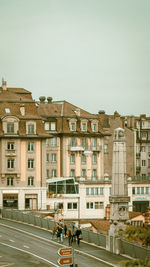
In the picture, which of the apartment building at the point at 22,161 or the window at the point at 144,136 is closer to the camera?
the apartment building at the point at 22,161

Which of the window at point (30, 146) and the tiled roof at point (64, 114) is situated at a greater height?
the tiled roof at point (64, 114)

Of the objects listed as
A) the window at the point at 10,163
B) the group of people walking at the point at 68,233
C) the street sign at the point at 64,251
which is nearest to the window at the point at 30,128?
the window at the point at 10,163

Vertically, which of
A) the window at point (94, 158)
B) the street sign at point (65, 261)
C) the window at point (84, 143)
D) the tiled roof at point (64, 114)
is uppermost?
the tiled roof at point (64, 114)

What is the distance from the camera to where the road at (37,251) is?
49.8 meters

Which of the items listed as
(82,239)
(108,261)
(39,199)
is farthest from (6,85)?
(108,261)

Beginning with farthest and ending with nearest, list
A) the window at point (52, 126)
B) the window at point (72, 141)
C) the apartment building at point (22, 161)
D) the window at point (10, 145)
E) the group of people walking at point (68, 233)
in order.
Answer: the window at point (72, 141), the window at point (52, 126), the window at point (10, 145), the apartment building at point (22, 161), the group of people walking at point (68, 233)

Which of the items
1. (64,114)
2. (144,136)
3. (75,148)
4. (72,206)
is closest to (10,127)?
(72,206)

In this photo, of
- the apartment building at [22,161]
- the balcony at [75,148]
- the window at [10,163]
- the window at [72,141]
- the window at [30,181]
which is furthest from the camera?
the window at [72,141]

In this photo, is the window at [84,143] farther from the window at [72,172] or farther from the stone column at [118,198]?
the stone column at [118,198]

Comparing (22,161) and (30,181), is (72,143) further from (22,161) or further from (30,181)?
(22,161)

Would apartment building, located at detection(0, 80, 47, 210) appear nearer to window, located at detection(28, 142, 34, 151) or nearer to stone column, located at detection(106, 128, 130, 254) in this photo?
window, located at detection(28, 142, 34, 151)

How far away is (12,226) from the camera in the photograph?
71562mm

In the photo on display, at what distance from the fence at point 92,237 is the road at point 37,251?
2.31 feet

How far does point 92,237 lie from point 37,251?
215 inches
